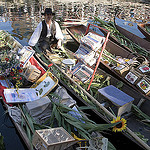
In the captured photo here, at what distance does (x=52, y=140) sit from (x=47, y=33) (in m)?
4.05

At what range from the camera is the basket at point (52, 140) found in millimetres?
2354

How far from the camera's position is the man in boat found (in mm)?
5244

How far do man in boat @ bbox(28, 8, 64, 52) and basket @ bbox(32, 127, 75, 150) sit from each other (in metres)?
3.61

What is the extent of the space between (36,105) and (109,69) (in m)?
2.58

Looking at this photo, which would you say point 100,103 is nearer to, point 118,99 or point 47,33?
point 118,99

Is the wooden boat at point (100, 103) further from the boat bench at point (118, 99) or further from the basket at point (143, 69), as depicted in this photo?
the basket at point (143, 69)

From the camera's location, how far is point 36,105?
137 inches

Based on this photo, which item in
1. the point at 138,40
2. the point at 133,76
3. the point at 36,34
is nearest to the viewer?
the point at 133,76

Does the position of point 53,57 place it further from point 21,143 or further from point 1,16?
point 1,16

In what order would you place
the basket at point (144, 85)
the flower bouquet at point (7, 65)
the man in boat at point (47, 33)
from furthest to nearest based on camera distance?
the man in boat at point (47, 33)
the flower bouquet at point (7, 65)
the basket at point (144, 85)

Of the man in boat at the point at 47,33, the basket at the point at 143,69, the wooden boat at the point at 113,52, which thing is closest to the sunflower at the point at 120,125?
the wooden boat at the point at 113,52

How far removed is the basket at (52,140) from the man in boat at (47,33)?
3.61 m

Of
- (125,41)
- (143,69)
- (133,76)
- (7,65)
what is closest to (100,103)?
(133,76)

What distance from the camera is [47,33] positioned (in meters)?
5.63
